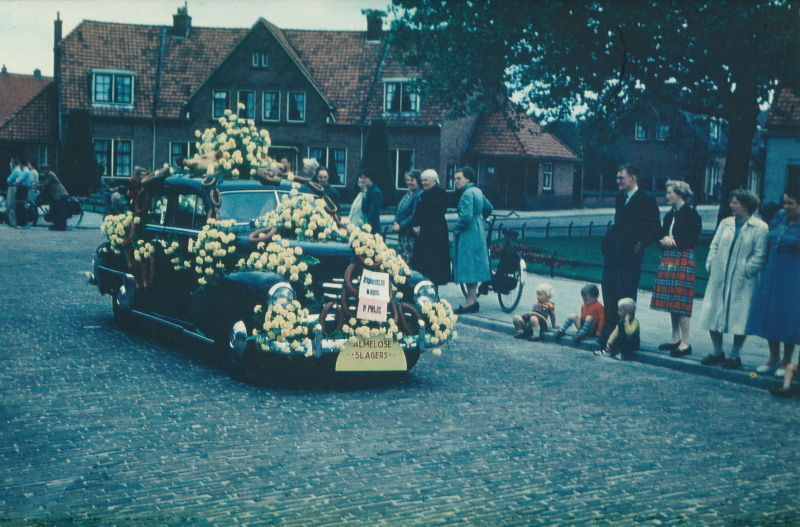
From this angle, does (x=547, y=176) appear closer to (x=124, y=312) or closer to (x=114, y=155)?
(x=114, y=155)

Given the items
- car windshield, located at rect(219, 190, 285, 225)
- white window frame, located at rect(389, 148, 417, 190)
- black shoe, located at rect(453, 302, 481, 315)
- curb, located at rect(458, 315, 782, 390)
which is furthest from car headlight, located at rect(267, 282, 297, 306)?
white window frame, located at rect(389, 148, 417, 190)

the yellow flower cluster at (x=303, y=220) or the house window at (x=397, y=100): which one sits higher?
the house window at (x=397, y=100)

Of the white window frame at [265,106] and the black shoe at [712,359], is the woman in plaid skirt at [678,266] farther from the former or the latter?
the white window frame at [265,106]

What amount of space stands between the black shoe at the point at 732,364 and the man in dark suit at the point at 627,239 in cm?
133

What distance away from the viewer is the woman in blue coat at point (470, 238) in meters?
11.3

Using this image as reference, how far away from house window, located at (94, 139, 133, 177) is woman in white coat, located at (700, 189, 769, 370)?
36983 millimetres

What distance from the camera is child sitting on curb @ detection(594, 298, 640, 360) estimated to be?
9102 millimetres

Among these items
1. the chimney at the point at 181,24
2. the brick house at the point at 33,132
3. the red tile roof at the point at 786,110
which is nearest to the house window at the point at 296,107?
the chimney at the point at 181,24

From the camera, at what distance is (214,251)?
304 inches

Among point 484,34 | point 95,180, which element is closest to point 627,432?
point 484,34

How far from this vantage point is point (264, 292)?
23.7ft

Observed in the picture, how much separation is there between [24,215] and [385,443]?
69.1 feet

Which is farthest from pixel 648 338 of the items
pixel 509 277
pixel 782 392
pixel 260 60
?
pixel 260 60

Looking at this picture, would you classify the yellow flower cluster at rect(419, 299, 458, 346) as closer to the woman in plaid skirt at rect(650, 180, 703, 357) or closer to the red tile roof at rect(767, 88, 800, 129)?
the woman in plaid skirt at rect(650, 180, 703, 357)
